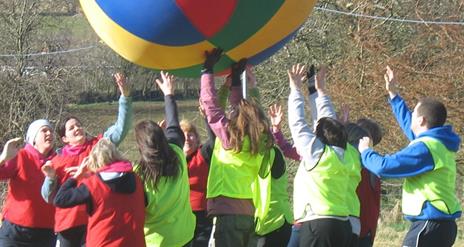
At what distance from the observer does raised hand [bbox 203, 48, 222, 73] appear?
18.7 feet

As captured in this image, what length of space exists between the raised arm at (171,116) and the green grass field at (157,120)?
4.29 meters

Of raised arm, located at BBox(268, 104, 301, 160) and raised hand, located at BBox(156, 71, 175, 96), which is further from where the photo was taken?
raised arm, located at BBox(268, 104, 301, 160)

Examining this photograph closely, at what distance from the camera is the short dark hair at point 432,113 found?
587 cm

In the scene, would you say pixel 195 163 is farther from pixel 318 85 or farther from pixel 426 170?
pixel 426 170

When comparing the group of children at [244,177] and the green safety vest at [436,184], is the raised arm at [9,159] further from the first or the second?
the green safety vest at [436,184]

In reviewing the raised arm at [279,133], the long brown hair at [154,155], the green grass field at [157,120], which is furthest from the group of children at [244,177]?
the green grass field at [157,120]

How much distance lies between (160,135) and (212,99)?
0.49m

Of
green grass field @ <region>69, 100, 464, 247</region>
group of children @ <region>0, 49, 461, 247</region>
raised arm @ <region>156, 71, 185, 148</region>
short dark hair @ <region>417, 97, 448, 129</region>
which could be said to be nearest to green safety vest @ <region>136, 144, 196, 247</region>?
group of children @ <region>0, 49, 461, 247</region>

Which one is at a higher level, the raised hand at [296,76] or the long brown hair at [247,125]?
the raised hand at [296,76]

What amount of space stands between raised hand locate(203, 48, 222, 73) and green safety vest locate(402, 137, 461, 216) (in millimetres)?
1432

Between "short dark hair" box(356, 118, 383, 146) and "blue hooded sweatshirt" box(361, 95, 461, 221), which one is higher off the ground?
"short dark hair" box(356, 118, 383, 146)

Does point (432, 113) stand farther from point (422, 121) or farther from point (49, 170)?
point (49, 170)

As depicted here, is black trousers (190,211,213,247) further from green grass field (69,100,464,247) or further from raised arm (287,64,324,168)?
green grass field (69,100,464,247)

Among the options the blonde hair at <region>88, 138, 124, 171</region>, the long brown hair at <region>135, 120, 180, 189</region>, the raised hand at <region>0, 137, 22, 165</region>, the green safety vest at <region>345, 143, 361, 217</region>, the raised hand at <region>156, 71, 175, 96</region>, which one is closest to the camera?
the blonde hair at <region>88, 138, 124, 171</region>
